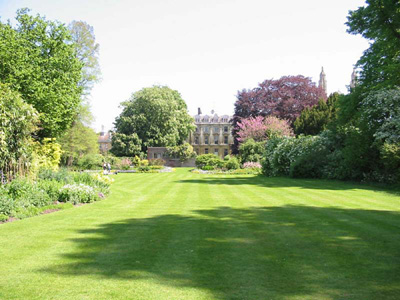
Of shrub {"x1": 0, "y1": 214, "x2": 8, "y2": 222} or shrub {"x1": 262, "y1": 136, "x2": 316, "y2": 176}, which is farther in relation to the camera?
shrub {"x1": 262, "y1": 136, "x2": 316, "y2": 176}

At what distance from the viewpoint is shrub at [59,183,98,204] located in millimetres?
13234

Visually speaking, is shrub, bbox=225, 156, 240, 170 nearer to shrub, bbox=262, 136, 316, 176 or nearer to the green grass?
shrub, bbox=262, 136, 316, 176

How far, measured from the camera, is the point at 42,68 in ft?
85.4

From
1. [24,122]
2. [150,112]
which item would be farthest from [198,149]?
[24,122]

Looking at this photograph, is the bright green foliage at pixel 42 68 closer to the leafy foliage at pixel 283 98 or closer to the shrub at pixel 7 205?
the shrub at pixel 7 205

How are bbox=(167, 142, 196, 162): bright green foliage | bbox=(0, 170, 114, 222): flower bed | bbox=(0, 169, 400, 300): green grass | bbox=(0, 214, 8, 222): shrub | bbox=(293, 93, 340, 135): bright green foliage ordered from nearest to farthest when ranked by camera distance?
bbox=(0, 169, 400, 300): green grass, bbox=(0, 214, 8, 222): shrub, bbox=(0, 170, 114, 222): flower bed, bbox=(293, 93, 340, 135): bright green foliage, bbox=(167, 142, 196, 162): bright green foliage

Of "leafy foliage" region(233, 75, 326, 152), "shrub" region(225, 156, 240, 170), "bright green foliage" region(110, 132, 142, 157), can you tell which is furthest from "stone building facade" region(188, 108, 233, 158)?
"shrub" region(225, 156, 240, 170)

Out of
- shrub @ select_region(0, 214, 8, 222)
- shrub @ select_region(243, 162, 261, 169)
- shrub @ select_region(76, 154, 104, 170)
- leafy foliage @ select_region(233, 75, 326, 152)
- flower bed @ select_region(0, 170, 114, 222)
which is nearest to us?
shrub @ select_region(0, 214, 8, 222)

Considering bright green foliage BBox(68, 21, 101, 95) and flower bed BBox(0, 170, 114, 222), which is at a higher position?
bright green foliage BBox(68, 21, 101, 95)

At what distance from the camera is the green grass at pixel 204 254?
4.85m

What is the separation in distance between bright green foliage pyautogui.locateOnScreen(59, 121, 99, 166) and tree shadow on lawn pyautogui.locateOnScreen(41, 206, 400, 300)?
36.5m

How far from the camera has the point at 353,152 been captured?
73.5 feet

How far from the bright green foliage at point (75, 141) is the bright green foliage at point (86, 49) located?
634cm

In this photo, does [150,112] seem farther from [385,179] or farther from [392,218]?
[392,218]
